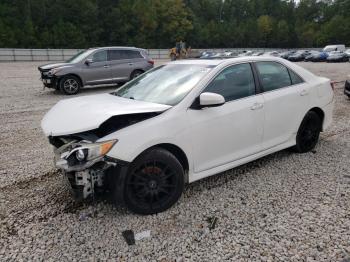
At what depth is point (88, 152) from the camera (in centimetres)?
303

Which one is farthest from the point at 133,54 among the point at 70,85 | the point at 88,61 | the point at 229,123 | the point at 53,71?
the point at 229,123

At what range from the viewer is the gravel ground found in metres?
2.88

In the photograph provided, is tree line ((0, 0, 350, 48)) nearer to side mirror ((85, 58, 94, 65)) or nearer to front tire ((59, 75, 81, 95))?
side mirror ((85, 58, 94, 65))

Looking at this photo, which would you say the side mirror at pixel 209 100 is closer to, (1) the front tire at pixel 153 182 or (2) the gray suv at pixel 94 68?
(1) the front tire at pixel 153 182

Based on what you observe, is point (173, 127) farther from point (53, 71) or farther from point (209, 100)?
point (53, 71)

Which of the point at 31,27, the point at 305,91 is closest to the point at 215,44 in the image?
the point at 31,27

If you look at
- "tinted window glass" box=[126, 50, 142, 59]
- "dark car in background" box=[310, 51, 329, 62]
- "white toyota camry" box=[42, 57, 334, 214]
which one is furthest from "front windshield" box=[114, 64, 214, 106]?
"dark car in background" box=[310, 51, 329, 62]

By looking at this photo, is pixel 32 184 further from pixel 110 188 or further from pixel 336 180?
pixel 336 180

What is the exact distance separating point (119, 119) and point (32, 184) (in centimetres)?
171

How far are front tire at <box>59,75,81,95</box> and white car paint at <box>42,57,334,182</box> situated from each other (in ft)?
25.9

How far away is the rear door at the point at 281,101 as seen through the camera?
4330mm

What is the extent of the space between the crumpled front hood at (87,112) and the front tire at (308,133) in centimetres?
244

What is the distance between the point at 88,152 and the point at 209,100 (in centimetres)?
133

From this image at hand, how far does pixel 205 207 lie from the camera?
360 cm
